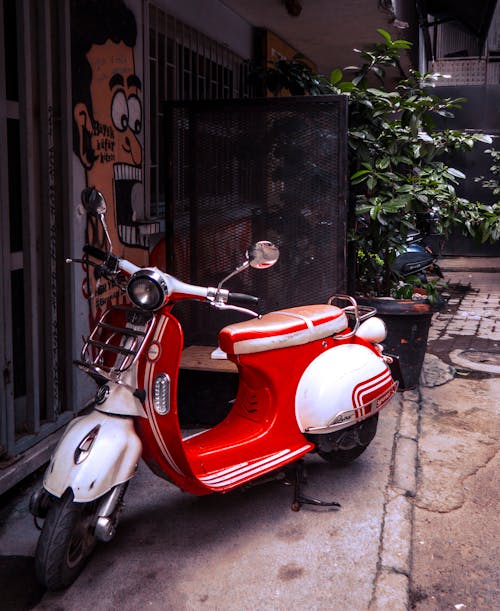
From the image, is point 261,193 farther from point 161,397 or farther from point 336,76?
point 161,397

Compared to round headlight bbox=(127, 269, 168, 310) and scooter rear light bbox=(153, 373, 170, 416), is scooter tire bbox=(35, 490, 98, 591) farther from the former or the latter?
round headlight bbox=(127, 269, 168, 310)

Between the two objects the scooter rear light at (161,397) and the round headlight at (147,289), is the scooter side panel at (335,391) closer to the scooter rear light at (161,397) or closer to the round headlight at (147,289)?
the scooter rear light at (161,397)

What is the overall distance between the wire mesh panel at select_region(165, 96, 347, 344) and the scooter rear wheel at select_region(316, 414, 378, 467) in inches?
50.4

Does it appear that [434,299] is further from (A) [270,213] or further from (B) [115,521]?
(B) [115,521]

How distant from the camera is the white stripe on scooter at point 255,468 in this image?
333 centimetres

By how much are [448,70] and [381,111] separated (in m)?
13.7

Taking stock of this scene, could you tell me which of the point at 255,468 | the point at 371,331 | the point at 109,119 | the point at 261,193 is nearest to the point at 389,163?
the point at 261,193

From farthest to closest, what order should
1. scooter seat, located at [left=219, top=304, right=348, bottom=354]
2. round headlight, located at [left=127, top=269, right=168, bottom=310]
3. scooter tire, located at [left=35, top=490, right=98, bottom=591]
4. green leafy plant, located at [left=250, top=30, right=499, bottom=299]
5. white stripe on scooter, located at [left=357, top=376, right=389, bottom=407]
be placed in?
green leafy plant, located at [left=250, top=30, right=499, bottom=299] → white stripe on scooter, located at [left=357, top=376, right=389, bottom=407] → scooter seat, located at [left=219, top=304, right=348, bottom=354] → round headlight, located at [left=127, top=269, right=168, bottom=310] → scooter tire, located at [left=35, top=490, right=98, bottom=591]

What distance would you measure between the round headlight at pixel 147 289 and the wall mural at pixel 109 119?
1.70m

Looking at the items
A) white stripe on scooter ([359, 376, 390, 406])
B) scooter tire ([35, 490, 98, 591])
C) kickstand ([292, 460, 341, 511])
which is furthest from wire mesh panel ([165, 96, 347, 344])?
scooter tire ([35, 490, 98, 591])

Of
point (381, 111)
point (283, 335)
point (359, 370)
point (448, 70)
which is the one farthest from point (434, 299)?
point (448, 70)

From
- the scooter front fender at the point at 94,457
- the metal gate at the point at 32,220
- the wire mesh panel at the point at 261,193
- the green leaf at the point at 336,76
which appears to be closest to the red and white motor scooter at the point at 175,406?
the scooter front fender at the point at 94,457

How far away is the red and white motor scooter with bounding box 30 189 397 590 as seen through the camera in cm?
292

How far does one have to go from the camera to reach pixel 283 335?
11.9 ft
